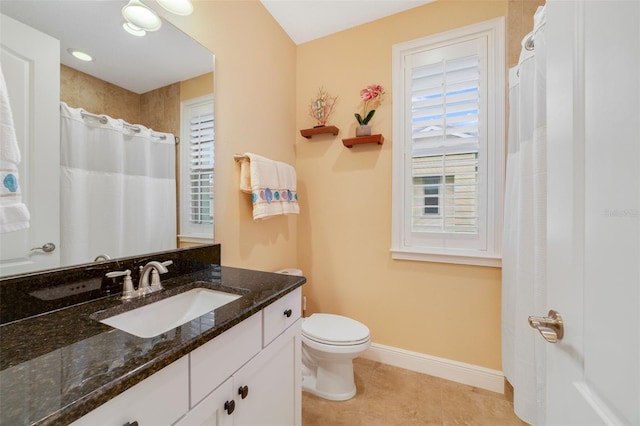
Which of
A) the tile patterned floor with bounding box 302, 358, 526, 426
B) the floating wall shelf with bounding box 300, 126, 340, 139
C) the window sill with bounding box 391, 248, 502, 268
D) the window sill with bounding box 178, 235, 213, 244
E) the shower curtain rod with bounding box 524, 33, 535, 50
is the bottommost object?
the tile patterned floor with bounding box 302, 358, 526, 426

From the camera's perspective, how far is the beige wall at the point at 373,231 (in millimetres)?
1735

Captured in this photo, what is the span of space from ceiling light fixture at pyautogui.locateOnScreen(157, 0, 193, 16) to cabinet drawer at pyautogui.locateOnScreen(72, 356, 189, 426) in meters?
1.40

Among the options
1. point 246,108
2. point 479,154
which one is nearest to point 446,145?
point 479,154

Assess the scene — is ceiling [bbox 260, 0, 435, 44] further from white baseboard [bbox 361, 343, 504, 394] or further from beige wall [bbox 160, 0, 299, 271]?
white baseboard [bbox 361, 343, 504, 394]

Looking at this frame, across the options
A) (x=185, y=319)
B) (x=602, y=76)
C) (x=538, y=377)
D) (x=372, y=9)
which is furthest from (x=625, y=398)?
(x=372, y=9)

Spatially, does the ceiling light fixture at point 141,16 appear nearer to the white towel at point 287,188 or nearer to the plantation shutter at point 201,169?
the plantation shutter at point 201,169

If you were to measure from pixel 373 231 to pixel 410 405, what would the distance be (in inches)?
44.1

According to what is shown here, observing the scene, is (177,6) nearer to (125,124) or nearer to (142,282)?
(125,124)

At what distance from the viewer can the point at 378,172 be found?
1.97 meters

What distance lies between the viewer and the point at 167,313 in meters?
0.98

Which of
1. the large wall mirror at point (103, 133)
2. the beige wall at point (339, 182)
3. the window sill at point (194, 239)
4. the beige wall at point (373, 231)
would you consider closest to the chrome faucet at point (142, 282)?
the large wall mirror at point (103, 133)

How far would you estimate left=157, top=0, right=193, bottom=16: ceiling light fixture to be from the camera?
3.70 feet

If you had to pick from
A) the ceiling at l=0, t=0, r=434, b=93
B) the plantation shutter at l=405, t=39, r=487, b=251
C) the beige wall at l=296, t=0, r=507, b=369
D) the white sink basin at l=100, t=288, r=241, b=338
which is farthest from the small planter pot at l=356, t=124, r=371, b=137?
the white sink basin at l=100, t=288, r=241, b=338

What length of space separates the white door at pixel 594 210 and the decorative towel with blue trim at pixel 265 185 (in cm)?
134
